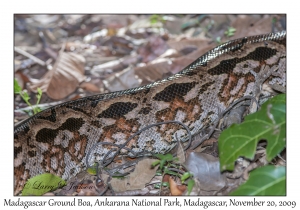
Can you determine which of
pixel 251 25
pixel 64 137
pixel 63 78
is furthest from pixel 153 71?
pixel 64 137

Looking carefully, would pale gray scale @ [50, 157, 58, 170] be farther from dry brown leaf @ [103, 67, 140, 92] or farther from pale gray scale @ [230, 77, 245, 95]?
dry brown leaf @ [103, 67, 140, 92]

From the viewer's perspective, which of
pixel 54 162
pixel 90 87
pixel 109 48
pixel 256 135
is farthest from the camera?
pixel 109 48

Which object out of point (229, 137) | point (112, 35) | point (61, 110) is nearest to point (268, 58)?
point (229, 137)

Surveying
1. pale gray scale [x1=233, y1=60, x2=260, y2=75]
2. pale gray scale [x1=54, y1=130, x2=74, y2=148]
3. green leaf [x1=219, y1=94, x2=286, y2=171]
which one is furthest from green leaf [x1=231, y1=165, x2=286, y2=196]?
pale gray scale [x1=54, y1=130, x2=74, y2=148]

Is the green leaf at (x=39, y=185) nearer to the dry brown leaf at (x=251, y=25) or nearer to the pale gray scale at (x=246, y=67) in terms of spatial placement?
the pale gray scale at (x=246, y=67)

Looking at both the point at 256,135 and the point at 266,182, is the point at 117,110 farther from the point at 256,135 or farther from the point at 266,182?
the point at 266,182

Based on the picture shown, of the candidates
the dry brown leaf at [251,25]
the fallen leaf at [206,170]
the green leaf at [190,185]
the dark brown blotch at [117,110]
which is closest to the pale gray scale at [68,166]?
the dark brown blotch at [117,110]
